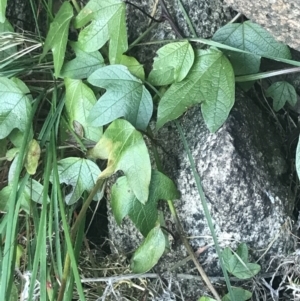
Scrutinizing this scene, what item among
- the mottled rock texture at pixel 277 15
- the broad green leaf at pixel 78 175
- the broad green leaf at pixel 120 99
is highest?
the mottled rock texture at pixel 277 15

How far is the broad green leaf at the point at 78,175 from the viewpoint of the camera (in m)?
0.84

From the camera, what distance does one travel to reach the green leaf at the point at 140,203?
794 mm

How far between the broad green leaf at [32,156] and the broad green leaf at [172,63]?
0.22m

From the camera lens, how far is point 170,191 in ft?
2.66

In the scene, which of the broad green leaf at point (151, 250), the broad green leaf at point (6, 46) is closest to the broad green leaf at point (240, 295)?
the broad green leaf at point (151, 250)

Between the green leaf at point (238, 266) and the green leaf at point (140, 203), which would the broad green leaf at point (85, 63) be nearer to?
the green leaf at point (140, 203)

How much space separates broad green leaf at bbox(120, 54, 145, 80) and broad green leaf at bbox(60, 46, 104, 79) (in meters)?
0.04

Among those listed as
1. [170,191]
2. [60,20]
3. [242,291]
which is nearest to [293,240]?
[242,291]

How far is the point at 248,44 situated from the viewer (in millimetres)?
814

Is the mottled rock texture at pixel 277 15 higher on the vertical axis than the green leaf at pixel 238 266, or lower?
higher

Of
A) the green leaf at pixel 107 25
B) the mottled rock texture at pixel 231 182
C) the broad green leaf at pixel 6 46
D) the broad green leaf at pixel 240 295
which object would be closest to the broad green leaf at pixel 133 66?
the green leaf at pixel 107 25

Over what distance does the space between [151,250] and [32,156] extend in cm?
Answer: 25

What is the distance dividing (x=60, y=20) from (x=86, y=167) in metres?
0.25

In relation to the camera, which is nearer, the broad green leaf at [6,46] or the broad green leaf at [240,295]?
the broad green leaf at [240,295]
